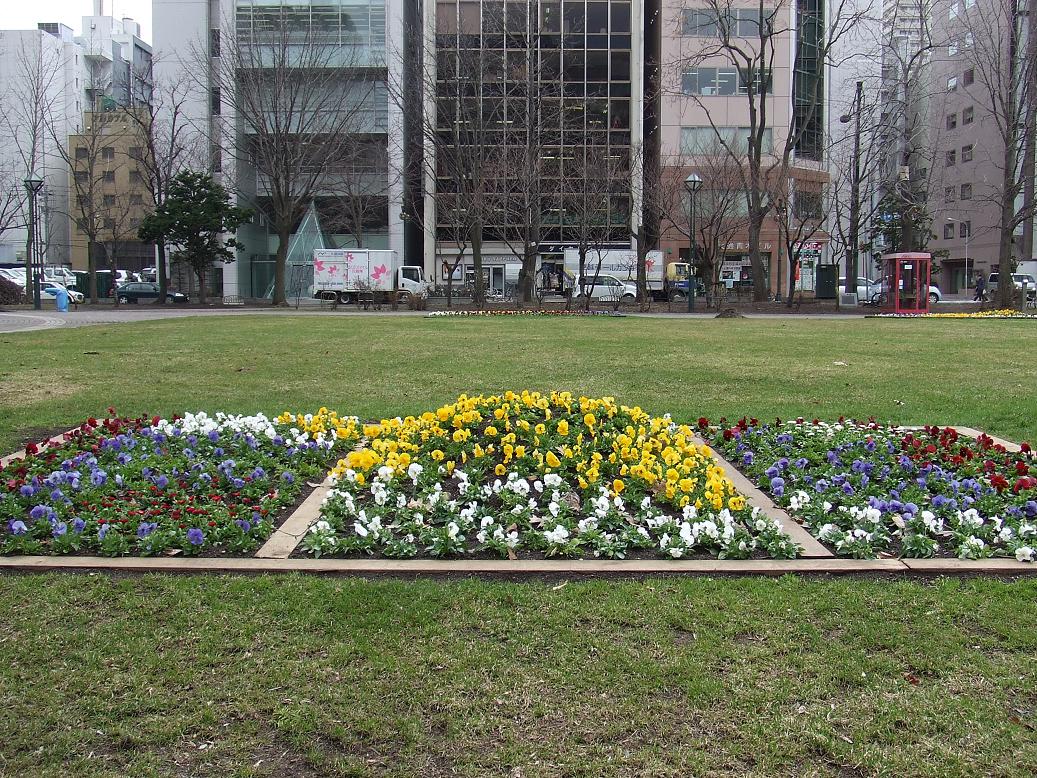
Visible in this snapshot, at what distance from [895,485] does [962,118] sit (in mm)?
68943

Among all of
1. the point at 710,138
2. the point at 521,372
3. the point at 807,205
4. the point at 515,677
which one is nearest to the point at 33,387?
the point at 521,372

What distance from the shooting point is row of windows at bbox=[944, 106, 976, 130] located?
2494 inches

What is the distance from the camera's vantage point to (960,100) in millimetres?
64812

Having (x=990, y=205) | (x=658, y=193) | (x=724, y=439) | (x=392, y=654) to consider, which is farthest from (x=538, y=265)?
(x=392, y=654)

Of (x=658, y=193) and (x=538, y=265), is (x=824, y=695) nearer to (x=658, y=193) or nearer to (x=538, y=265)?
(x=658, y=193)

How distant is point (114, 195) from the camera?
67.9 meters

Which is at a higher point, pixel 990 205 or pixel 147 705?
pixel 990 205

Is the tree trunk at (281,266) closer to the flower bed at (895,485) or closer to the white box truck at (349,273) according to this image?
the white box truck at (349,273)

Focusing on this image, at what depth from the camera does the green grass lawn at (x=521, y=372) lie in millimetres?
8883

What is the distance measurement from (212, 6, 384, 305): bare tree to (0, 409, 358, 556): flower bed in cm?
3449

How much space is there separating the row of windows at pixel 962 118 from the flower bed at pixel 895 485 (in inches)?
2595

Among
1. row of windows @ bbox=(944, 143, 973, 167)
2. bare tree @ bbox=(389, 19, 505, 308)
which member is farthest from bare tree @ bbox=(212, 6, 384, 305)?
row of windows @ bbox=(944, 143, 973, 167)

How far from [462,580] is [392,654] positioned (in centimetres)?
79

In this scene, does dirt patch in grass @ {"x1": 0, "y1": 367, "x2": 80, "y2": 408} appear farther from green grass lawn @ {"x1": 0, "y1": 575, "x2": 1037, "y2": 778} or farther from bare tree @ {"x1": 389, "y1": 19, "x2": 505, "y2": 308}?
bare tree @ {"x1": 389, "y1": 19, "x2": 505, "y2": 308}
